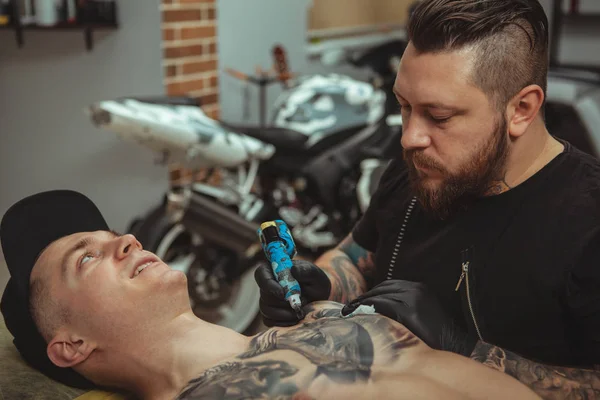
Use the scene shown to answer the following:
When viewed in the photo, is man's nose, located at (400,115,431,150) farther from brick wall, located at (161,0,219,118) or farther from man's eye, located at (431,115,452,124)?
brick wall, located at (161,0,219,118)

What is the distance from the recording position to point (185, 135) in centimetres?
284

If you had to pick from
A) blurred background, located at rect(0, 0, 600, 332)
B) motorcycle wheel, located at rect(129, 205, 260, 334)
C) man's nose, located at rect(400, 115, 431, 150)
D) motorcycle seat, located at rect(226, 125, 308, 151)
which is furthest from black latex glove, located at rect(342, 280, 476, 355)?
motorcycle seat, located at rect(226, 125, 308, 151)

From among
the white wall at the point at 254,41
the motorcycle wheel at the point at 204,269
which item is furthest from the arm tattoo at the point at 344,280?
the white wall at the point at 254,41

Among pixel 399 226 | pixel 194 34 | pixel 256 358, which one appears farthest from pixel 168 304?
pixel 194 34

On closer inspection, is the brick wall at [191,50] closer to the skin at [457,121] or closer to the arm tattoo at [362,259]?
the arm tattoo at [362,259]

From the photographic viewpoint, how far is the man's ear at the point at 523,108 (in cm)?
144

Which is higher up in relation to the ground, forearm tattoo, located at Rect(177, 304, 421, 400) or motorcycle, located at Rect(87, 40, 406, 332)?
forearm tattoo, located at Rect(177, 304, 421, 400)

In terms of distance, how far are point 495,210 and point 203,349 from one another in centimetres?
63

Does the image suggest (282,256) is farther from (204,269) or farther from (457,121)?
(204,269)

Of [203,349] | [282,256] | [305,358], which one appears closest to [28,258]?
[203,349]

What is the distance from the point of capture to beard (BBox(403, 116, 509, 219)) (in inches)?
56.8

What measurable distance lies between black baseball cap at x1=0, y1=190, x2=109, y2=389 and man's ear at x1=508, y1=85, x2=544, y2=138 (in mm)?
938

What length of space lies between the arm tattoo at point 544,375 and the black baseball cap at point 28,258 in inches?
31.5

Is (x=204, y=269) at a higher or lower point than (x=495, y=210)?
lower
